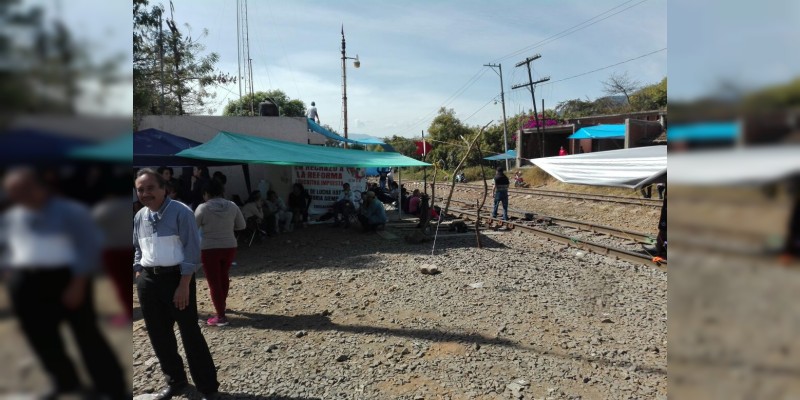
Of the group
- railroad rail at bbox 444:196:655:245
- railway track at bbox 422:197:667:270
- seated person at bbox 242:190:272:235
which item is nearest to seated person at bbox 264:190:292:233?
seated person at bbox 242:190:272:235

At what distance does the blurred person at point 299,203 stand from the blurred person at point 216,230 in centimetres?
694

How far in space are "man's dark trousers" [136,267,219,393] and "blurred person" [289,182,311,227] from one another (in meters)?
8.29

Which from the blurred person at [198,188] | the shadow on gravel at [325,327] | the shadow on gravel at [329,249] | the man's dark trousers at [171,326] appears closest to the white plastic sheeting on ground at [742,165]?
the man's dark trousers at [171,326]

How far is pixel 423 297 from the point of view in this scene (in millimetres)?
6242

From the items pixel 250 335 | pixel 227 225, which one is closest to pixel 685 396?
pixel 227 225

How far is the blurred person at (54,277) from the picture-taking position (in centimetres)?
61

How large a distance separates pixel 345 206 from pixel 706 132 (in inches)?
439

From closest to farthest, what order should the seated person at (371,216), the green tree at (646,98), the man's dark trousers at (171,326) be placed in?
the man's dark trousers at (171,326)
the seated person at (371,216)
the green tree at (646,98)

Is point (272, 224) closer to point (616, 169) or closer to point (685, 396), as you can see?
point (616, 169)

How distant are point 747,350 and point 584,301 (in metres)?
5.65

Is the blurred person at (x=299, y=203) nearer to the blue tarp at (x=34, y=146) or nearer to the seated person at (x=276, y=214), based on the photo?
the seated person at (x=276, y=214)

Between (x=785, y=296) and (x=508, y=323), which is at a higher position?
(x=785, y=296)

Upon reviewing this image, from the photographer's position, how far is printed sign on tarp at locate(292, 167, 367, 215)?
1245 centimetres

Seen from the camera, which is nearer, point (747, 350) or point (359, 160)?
point (747, 350)
